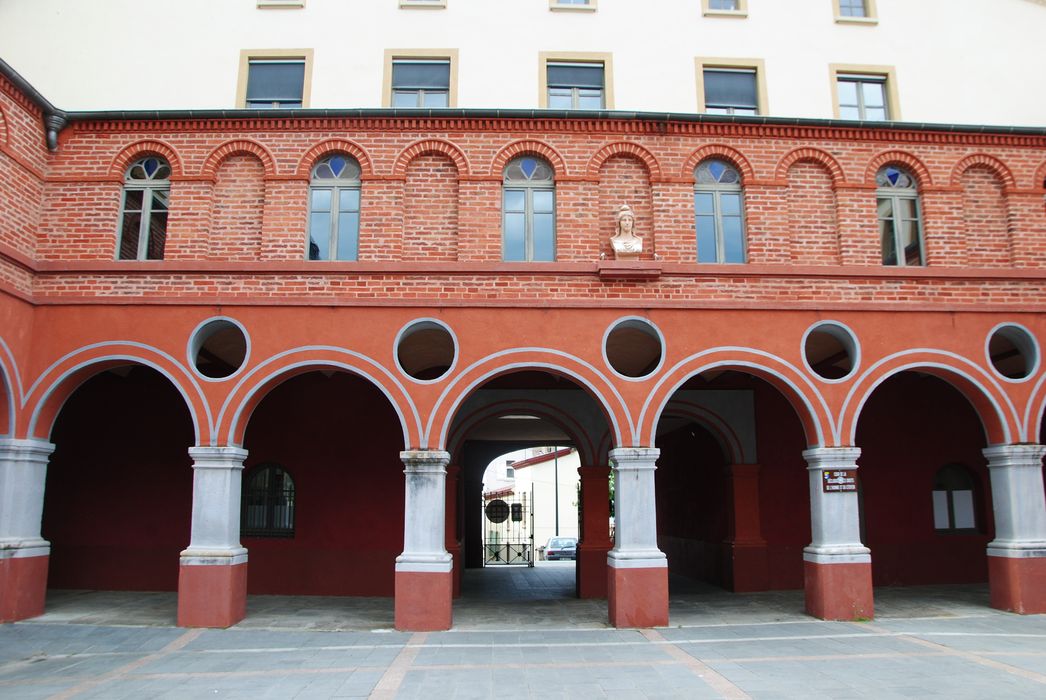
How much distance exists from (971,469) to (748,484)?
4.35m

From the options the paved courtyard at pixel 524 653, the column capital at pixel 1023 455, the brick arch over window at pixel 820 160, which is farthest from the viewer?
the brick arch over window at pixel 820 160

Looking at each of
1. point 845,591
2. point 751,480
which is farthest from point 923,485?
point 845,591

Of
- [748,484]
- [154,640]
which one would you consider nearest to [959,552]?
[748,484]

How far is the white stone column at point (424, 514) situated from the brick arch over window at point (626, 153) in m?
4.82

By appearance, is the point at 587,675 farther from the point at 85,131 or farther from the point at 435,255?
the point at 85,131

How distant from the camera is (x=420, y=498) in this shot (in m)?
10.8

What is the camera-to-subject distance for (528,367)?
37.0 feet

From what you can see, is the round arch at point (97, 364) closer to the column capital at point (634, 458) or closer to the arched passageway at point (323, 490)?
the arched passageway at point (323, 490)

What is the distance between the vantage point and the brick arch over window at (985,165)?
1234 cm

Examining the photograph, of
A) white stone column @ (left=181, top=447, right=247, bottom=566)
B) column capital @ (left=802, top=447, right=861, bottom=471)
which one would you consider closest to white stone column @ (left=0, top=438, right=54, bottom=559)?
white stone column @ (left=181, top=447, right=247, bottom=566)

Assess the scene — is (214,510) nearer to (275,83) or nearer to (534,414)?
(534,414)

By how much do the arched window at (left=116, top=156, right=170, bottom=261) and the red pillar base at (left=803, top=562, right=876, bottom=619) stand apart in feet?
34.5

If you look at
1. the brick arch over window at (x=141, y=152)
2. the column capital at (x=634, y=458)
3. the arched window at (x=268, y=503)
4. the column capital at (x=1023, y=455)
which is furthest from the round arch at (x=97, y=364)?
the column capital at (x=1023, y=455)

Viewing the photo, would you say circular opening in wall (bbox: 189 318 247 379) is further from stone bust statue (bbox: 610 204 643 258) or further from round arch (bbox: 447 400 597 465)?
stone bust statue (bbox: 610 204 643 258)
